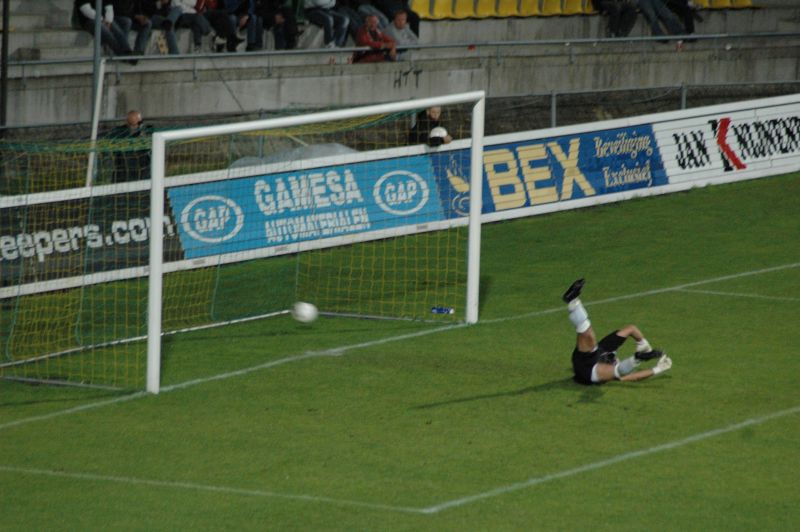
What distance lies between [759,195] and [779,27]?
44.3ft

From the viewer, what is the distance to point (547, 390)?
13.5m

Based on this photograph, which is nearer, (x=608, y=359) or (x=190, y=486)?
(x=190, y=486)

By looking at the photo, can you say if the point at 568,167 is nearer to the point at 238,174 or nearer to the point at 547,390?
the point at 238,174

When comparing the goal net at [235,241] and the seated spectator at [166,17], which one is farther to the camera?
the seated spectator at [166,17]

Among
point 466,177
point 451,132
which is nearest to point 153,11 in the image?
point 451,132

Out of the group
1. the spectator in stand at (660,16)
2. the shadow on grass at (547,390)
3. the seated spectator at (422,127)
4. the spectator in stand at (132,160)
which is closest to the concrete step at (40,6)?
the spectator in stand at (132,160)

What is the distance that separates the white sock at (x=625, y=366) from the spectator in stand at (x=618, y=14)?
20.8m

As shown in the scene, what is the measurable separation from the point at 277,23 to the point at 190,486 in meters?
17.1

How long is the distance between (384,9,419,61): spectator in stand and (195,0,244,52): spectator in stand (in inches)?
124

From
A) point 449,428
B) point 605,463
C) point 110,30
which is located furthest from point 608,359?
point 110,30

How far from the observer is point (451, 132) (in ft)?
81.7

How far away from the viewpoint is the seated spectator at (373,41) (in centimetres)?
2652

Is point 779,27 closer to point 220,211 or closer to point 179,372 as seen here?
point 220,211

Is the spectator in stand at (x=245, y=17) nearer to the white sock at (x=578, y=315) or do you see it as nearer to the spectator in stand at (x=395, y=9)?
the spectator in stand at (x=395, y=9)
